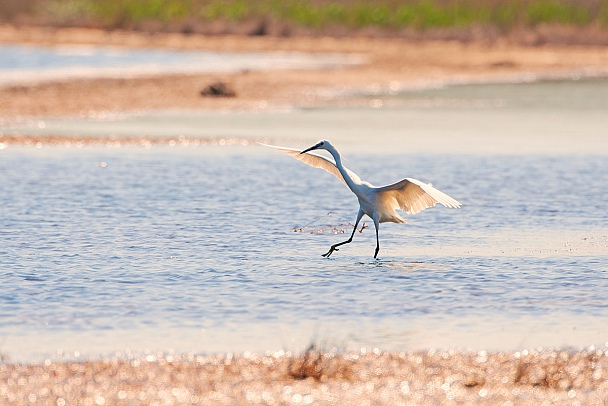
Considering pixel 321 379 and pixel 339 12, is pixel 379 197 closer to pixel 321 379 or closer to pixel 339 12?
pixel 321 379

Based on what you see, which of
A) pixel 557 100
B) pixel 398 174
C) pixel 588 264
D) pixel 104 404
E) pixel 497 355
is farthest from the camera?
pixel 557 100

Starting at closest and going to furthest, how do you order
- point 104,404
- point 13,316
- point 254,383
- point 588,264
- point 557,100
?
point 104,404 < point 254,383 < point 13,316 < point 588,264 < point 557,100

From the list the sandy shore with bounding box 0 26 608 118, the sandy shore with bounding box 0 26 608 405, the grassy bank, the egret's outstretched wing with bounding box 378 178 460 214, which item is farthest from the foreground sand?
the grassy bank

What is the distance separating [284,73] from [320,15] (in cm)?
2457

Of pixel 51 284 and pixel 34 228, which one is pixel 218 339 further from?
pixel 34 228

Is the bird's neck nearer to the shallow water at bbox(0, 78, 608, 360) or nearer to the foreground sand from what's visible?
the shallow water at bbox(0, 78, 608, 360)

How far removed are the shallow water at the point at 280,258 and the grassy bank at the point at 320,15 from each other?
37.2 metres

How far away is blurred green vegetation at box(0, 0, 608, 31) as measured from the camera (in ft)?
180

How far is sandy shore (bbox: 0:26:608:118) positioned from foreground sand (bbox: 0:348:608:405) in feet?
59.0

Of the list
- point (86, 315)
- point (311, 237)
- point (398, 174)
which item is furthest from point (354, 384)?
point (398, 174)

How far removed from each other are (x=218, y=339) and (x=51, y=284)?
2.11 m

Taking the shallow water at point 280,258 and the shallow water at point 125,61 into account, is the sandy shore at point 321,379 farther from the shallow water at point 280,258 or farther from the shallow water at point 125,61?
the shallow water at point 125,61

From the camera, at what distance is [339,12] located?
59844 millimetres

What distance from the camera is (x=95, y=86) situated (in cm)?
3050
